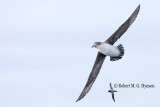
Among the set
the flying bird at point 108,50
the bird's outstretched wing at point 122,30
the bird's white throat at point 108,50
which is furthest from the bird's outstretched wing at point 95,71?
the bird's white throat at point 108,50

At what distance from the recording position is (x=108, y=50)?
1512 inches

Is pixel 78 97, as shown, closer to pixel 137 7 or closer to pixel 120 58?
pixel 120 58

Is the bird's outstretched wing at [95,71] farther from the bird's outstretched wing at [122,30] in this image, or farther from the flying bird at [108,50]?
the bird's outstretched wing at [122,30]

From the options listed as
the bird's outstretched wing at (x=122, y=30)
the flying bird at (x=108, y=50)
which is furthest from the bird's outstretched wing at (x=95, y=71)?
the bird's outstretched wing at (x=122, y=30)

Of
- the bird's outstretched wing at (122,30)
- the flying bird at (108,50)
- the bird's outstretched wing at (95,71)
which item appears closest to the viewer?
the flying bird at (108,50)

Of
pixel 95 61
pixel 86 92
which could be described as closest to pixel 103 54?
pixel 95 61

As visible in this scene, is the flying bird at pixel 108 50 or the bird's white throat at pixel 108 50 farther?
the flying bird at pixel 108 50

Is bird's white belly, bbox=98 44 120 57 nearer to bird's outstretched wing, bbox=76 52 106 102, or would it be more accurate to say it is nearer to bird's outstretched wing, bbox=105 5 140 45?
bird's outstretched wing, bbox=105 5 140 45

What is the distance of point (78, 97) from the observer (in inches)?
1511

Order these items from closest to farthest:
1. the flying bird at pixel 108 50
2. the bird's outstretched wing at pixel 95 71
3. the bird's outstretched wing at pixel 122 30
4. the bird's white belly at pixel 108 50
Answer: the bird's white belly at pixel 108 50
the flying bird at pixel 108 50
the bird's outstretched wing at pixel 95 71
the bird's outstretched wing at pixel 122 30

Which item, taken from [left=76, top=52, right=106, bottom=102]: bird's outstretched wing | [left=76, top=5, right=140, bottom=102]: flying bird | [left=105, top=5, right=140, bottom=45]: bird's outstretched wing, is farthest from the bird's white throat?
[left=76, top=52, right=106, bottom=102]: bird's outstretched wing

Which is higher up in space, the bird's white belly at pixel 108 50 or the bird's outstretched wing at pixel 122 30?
the bird's outstretched wing at pixel 122 30

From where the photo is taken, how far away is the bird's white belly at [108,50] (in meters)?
38.4

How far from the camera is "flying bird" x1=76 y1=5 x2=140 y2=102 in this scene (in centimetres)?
3853
